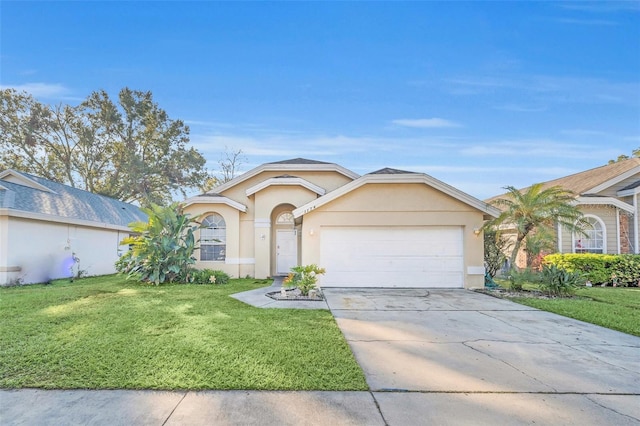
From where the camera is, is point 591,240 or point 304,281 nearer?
point 304,281

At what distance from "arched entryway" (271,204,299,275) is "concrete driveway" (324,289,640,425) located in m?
8.08

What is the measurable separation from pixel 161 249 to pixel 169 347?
7902mm

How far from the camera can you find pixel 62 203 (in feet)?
45.3

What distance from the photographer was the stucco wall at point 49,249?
10828 millimetres

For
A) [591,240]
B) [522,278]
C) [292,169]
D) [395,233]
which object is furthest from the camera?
[292,169]

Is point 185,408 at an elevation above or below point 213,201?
below

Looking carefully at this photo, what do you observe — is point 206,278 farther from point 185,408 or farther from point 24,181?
point 24,181

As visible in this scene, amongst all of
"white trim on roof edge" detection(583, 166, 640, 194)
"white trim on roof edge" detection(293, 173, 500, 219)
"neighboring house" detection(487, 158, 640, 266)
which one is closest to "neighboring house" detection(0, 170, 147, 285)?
"white trim on roof edge" detection(293, 173, 500, 219)

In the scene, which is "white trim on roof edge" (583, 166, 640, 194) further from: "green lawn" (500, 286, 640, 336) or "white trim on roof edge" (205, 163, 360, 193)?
"white trim on roof edge" (205, 163, 360, 193)

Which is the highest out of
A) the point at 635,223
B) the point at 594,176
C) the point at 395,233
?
the point at 594,176

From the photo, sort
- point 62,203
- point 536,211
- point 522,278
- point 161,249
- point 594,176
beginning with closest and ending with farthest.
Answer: point 522,278, point 536,211, point 161,249, point 62,203, point 594,176

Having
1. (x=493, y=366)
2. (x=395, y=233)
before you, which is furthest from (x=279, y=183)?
(x=493, y=366)

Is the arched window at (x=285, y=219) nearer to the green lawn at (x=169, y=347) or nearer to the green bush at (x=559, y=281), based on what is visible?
the green lawn at (x=169, y=347)

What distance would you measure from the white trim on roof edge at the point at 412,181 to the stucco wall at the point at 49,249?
32.7 feet
